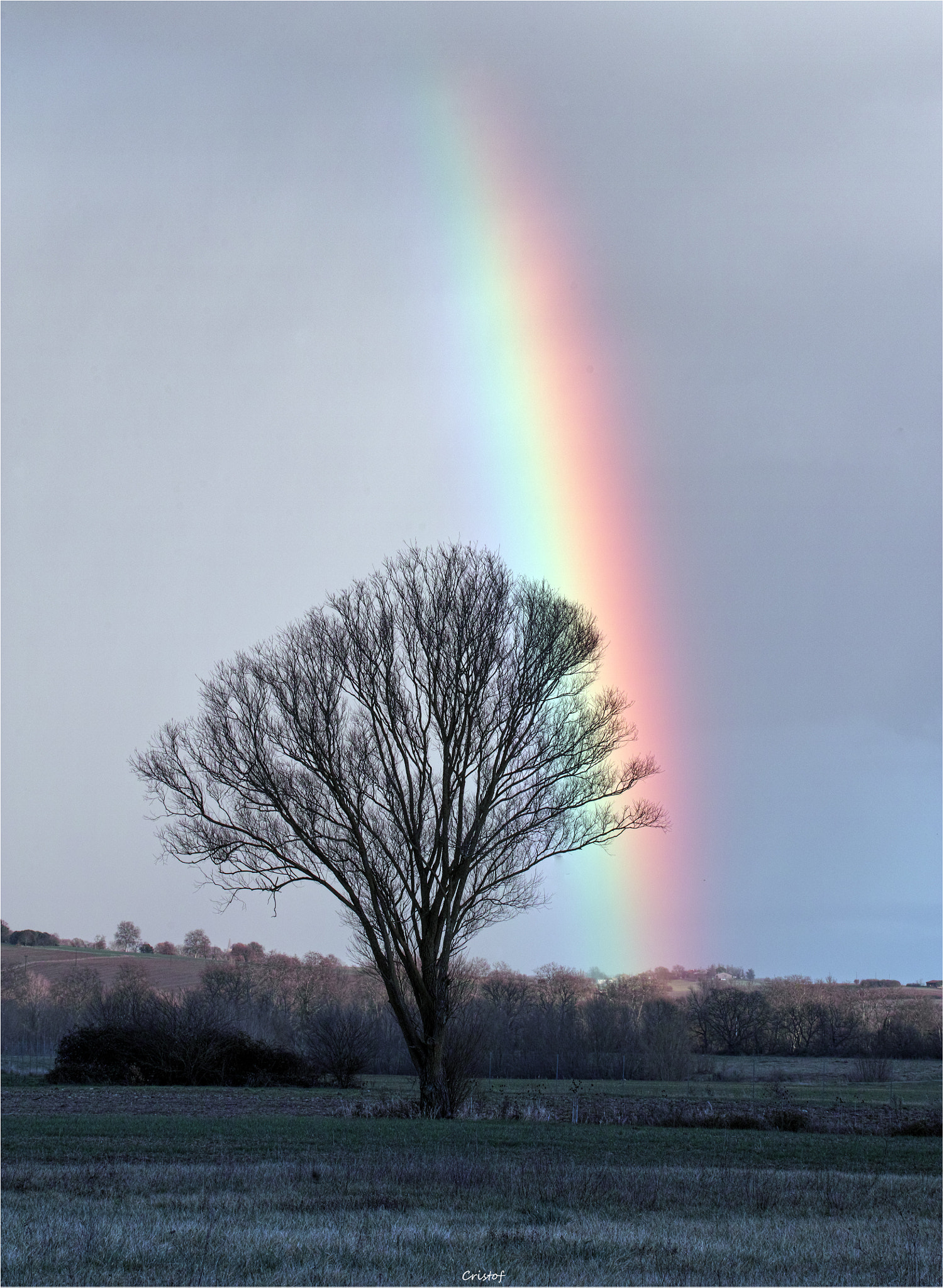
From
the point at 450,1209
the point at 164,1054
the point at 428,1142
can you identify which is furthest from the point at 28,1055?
the point at 450,1209

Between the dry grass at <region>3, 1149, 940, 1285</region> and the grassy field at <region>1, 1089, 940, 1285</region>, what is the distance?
0.03 meters

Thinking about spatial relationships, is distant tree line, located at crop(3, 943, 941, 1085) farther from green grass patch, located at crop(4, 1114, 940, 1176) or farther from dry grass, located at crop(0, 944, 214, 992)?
green grass patch, located at crop(4, 1114, 940, 1176)

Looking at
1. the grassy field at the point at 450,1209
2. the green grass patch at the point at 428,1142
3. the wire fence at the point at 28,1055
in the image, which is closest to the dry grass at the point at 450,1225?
the grassy field at the point at 450,1209

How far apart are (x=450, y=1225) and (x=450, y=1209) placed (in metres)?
0.85

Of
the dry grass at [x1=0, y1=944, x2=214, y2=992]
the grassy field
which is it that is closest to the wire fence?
the dry grass at [x1=0, y1=944, x2=214, y2=992]

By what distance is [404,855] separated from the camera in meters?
22.5

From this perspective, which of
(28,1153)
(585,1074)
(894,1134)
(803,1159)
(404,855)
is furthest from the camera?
(585,1074)

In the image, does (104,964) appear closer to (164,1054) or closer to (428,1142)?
(164,1054)

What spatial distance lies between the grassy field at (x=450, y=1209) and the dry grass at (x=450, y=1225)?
0.08ft

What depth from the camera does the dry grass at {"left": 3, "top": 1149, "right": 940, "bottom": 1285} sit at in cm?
609

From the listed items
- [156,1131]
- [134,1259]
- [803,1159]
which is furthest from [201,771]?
[134,1259]

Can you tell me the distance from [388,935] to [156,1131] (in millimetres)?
7638

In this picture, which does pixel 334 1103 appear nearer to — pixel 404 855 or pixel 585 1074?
pixel 404 855

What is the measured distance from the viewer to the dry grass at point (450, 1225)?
20.0 ft
